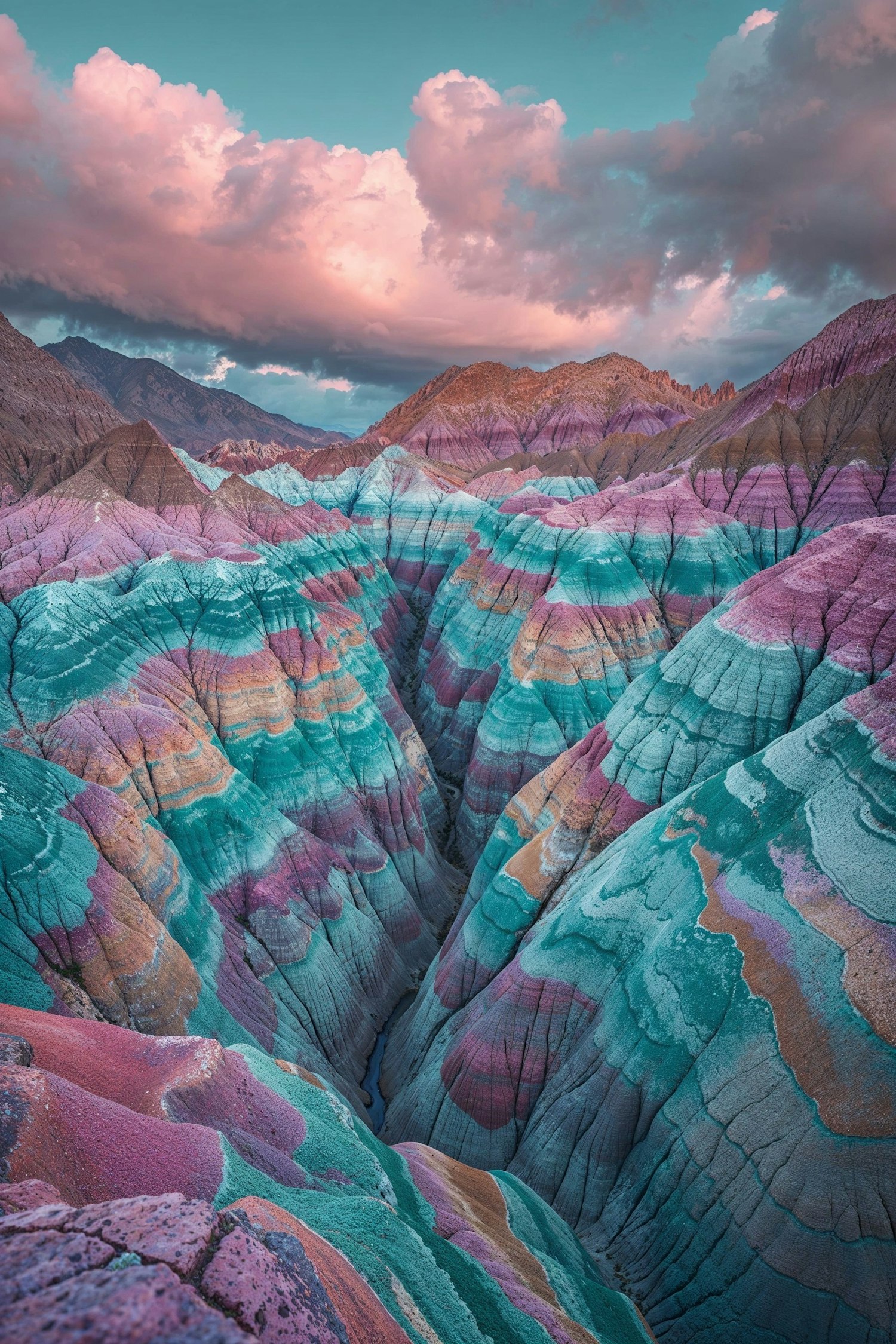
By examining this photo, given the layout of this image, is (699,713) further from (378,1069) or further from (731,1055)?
(378,1069)

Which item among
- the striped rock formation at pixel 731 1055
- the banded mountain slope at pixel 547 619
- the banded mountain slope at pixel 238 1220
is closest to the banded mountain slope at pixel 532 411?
the banded mountain slope at pixel 547 619

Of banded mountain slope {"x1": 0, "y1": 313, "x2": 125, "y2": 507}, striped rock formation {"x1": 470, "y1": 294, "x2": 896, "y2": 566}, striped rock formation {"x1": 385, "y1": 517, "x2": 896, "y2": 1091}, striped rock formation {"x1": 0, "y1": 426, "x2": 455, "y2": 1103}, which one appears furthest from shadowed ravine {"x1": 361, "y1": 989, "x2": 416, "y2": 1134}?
banded mountain slope {"x1": 0, "y1": 313, "x2": 125, "y2": 507}

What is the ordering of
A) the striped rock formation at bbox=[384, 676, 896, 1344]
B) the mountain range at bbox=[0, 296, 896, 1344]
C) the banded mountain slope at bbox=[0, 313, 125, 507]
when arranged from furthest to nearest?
the banded mountain slope at bbox=[0, 313, 125, 507] → the striped rock formation at bbox=[384, 676, 896, 1344] → the mountain range at bbox=[0, 296, 896, 1344]

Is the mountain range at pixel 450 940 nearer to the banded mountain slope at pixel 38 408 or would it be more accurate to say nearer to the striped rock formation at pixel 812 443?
the striped rock formation at pixel 812 443

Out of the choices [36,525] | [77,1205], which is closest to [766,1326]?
[77,1205]

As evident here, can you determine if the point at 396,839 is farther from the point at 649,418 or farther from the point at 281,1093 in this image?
the point at 649,418

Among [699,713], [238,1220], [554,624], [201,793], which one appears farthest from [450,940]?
[238,1220]

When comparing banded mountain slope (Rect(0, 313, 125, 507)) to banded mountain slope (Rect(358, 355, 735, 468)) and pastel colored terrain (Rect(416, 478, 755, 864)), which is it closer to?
banded mountain slope (Rect(358, 355, 735, 468))
